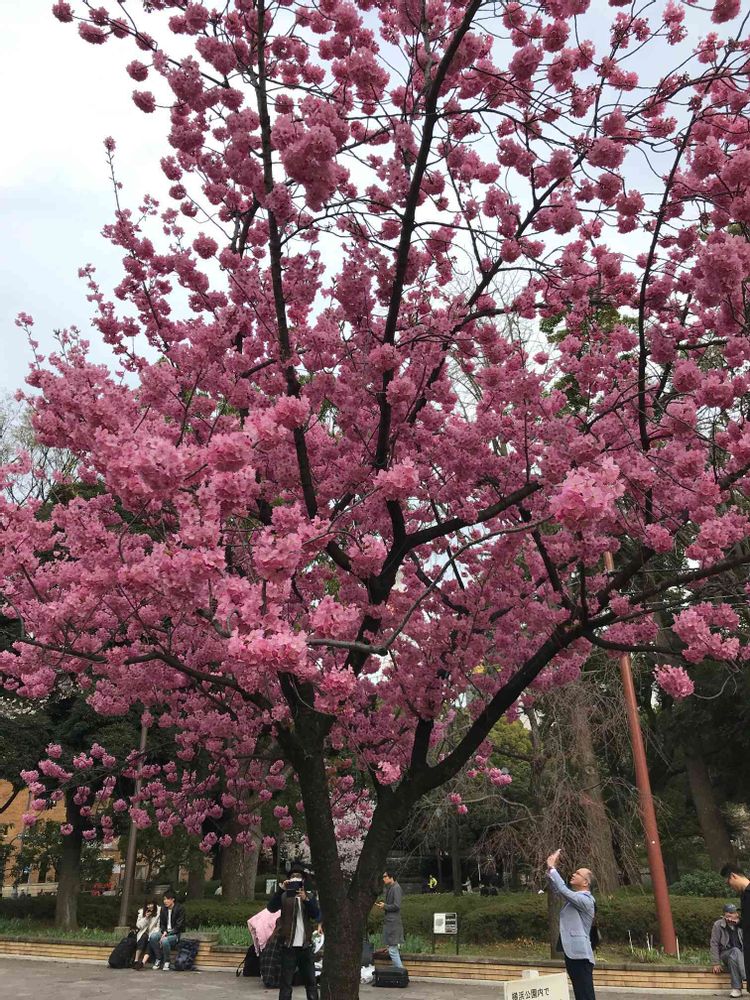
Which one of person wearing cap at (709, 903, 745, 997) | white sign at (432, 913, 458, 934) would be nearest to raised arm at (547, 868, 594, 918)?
person wearing cap at (709, 903, 745, 997)

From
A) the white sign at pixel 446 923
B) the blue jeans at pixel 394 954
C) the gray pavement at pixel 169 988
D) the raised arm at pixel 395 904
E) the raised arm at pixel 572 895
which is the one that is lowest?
the gray pavement at pixel 169 988

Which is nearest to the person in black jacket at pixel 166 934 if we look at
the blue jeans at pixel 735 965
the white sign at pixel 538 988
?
the blue jeans at pixel 735 965

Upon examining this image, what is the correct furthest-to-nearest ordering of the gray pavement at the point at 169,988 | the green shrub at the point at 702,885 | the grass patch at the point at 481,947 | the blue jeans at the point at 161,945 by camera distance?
the green shrub at the point at 702,885 < the blue jeans at the point at 161,945 < the grass patch at the point at 481,947 < the gray pavement at the point at 169,988

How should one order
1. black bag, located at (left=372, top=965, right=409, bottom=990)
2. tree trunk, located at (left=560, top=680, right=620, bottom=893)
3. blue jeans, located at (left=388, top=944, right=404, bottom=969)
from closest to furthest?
black bag, located at (left=372, top=965, right=409, bottom=990) < blue jeans, located at (left=388, top=944, right=404, bottom=969) < tree trunk, located at (left=560, top=680, right=620, bottom=893)

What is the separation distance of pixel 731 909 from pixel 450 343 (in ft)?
25.6

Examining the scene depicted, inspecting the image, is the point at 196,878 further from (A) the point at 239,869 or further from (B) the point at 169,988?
(B) the point at 169,988

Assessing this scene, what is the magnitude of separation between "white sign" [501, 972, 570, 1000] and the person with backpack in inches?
392

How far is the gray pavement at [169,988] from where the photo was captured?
32.3ft

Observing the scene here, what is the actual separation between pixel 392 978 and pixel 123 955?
16.9 ft

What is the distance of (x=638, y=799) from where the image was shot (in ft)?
43.0

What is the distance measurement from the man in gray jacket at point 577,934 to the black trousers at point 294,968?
9.16 feet

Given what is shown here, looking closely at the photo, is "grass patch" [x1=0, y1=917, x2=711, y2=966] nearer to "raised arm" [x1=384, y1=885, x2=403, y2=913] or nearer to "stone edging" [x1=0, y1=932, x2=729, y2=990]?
"stone edging" [x1=0, y1=932, x2=729, y2=990]

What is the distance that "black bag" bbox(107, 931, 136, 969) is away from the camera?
13.2m

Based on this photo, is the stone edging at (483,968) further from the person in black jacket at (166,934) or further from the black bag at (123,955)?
the black bag at (123,955)
